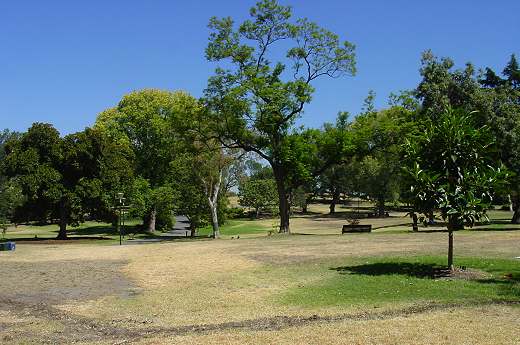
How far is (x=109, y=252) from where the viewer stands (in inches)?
1113

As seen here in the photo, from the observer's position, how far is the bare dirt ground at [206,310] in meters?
9.95

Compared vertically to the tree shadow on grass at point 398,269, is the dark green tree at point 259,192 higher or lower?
higher

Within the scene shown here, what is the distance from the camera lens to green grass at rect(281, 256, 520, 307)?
13125 millimetres

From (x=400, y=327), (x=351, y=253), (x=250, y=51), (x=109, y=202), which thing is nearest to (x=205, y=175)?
(x=109, y=202)

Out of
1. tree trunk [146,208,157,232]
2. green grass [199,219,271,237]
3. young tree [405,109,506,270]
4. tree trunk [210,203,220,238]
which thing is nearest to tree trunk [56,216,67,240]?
tree trunk [210,203,220,238]

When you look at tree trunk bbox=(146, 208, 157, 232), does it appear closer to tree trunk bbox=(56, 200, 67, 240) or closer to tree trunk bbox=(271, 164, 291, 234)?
tree trunk bbox=(56, 200, 67, 240)

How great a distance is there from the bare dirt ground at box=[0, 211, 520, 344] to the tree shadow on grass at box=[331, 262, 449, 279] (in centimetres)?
187

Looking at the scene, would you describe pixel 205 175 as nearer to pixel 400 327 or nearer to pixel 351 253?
pixel 351 253

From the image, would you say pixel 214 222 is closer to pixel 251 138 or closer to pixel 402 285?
pixel 251 138

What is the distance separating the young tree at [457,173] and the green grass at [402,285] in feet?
5.20

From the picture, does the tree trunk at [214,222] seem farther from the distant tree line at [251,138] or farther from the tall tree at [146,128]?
the tall tree at [146,128]

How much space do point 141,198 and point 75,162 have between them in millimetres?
7834

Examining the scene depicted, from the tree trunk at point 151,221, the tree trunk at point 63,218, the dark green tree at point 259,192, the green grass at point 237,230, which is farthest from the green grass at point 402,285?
the dark green tree at point 259,192

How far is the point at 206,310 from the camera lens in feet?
42.1
